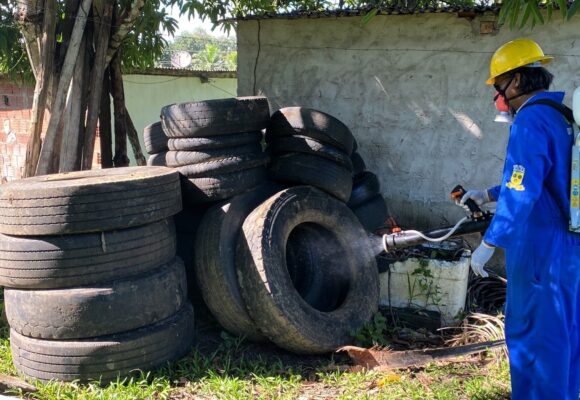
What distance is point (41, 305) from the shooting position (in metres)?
3.60

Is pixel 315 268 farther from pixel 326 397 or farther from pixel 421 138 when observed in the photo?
pixel 421 138

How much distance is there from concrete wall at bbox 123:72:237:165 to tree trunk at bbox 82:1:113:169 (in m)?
5.51

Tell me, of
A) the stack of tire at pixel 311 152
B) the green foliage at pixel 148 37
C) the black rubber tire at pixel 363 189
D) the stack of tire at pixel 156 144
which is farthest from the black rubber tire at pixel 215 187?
the green foliage at pixel 148 37

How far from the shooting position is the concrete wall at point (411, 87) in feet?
18.1

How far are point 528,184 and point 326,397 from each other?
5.93 ft

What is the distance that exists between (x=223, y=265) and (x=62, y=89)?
8.76 ft

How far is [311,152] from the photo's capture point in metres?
4.61

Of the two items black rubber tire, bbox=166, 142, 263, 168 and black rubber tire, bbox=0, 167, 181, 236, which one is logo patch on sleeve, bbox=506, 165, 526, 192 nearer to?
black rubber tire, bbox=166, 142, 263, 168

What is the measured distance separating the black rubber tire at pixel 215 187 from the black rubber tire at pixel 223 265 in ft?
0.23

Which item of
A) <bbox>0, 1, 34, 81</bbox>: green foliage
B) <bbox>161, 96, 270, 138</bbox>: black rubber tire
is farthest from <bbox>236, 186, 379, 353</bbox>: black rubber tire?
<bbox>0, 1, 34, 81</bbox>: green foliage

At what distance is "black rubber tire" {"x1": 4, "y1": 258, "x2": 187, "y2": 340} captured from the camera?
11.7 feet

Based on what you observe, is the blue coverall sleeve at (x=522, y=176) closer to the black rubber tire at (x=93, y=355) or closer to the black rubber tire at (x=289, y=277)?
the black rubber tire at (x=289, y=277)

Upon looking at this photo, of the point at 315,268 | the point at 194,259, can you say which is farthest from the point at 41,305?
the point at 315,268

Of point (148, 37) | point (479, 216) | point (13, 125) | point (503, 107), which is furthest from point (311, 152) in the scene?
point (13, 125)
